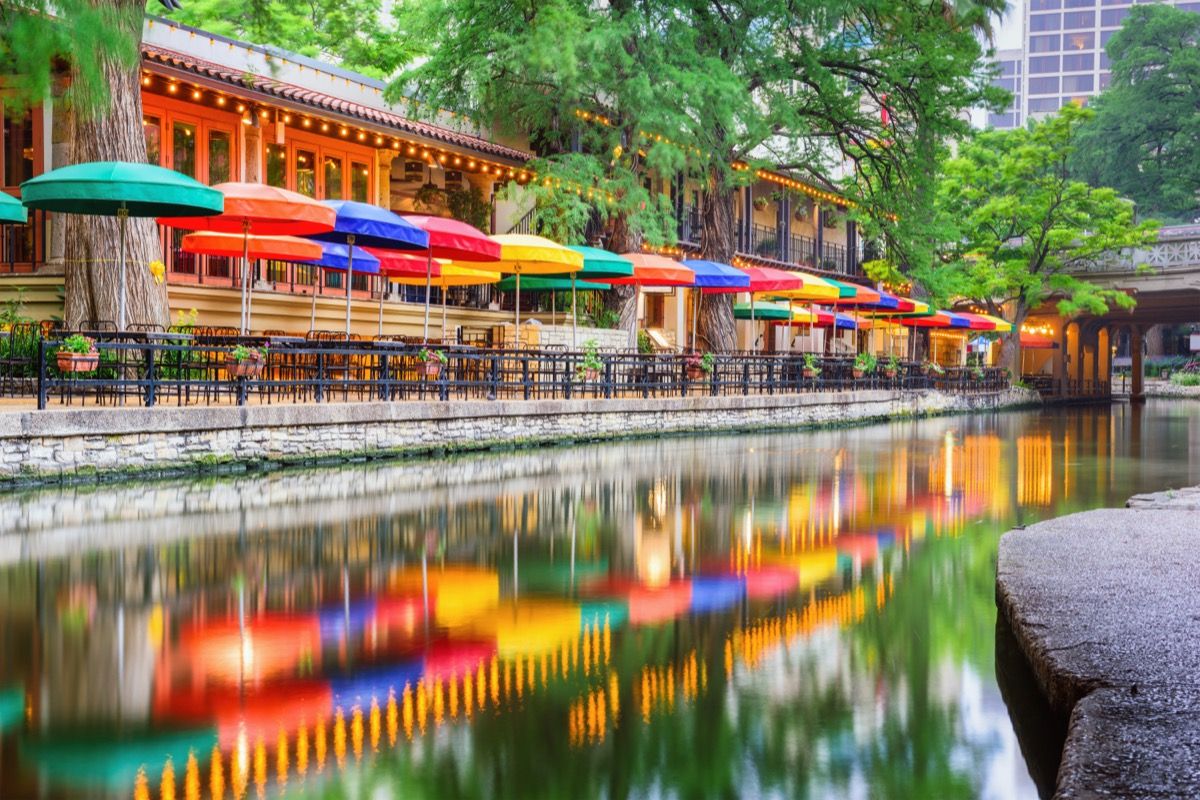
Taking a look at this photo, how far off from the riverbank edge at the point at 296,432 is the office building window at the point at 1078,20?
461 feet

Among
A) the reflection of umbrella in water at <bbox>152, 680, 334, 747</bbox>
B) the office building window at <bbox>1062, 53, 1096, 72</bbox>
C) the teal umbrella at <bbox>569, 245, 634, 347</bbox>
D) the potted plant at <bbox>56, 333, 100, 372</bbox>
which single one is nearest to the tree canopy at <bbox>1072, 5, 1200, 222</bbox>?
the teal umbrella at <bbox>569, 245, 634, 347</bbox>

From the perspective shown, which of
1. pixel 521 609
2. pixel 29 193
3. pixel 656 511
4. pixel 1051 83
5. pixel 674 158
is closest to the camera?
pixel 521 609

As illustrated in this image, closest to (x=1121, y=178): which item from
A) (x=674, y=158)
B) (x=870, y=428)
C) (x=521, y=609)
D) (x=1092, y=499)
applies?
(x=870, y=428)

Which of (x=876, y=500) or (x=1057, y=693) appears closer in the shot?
(x=1057, y=693)

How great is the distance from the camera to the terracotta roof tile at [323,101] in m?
21.4

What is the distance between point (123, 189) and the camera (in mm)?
15016

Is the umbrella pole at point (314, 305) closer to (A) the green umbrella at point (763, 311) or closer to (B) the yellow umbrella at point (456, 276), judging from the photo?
(B) the yellow umbrella at point (456, 276)

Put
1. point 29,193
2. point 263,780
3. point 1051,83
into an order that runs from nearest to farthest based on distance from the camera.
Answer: point 263,780 → point 29,193 → point 1051,83

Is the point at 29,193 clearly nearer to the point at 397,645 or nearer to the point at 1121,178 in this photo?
the point at 397,645

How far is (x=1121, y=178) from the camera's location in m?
84.2

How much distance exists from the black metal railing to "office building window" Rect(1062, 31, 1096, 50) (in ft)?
434

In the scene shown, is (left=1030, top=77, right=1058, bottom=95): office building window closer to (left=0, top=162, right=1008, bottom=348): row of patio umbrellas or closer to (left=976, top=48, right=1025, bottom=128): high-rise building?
(left=976, top=48, right=1025, bottom=128): high-rise building

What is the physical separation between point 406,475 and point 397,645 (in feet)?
30.2

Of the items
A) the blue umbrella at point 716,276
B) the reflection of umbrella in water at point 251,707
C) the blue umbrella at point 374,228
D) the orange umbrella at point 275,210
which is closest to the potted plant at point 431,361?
the blue umbrella at point 374,228
